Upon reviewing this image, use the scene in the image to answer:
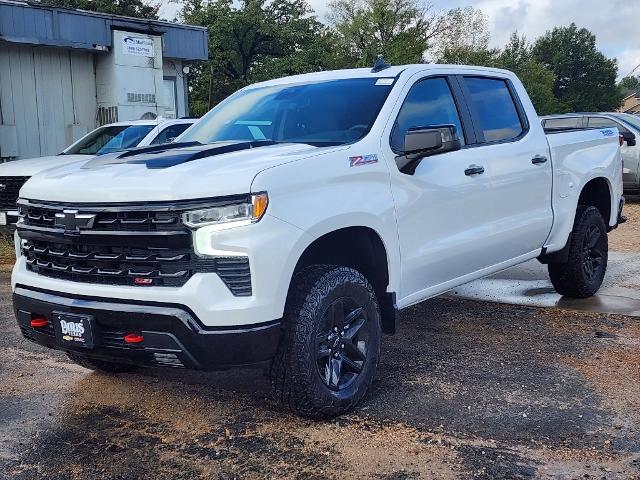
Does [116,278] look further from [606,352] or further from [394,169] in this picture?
[606,352]

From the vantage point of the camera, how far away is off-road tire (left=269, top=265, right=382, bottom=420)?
11.9 ft

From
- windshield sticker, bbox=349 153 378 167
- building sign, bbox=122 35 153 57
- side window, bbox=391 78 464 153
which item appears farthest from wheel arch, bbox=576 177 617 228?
building sign, bbox=122 35 153 57

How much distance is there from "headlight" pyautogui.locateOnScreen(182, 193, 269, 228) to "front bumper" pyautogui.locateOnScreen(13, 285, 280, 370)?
0.40 metres

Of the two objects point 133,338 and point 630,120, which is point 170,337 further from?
point 630,120

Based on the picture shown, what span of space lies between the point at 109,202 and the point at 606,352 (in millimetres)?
3455

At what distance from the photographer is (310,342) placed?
12.0 feet

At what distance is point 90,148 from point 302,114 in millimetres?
6376

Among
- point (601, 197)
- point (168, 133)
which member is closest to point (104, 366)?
point (601, 197)

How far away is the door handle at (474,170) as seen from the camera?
4.78m

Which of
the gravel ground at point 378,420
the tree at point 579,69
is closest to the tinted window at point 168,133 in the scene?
the gravel ground at point 378,420

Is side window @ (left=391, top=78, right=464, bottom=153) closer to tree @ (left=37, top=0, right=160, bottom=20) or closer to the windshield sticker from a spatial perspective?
the windshield sticker

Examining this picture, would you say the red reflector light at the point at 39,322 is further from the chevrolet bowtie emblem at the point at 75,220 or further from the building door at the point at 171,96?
the building door at the point at 171,96

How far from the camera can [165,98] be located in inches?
637

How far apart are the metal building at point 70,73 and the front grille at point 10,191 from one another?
17.5 feet
